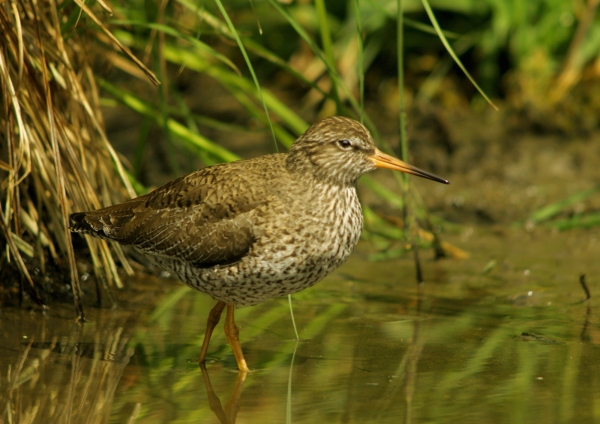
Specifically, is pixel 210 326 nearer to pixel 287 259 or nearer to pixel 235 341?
pixel 235 341

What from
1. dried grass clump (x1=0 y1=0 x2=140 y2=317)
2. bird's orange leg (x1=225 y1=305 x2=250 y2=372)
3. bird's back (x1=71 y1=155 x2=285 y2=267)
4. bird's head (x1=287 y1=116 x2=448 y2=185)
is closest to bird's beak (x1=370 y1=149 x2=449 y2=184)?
bird's head (x1=287 y1=116 x2=448 y2=185)

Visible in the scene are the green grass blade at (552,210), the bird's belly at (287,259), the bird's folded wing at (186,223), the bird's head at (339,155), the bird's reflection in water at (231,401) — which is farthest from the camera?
the green grass blade at (552,210)

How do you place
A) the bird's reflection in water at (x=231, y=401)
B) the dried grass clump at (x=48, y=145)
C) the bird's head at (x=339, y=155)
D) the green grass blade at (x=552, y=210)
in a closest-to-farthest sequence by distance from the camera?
the bird's reflection in water at (x=231, y=401) < the bird's head at (x=339, y=155) < the dried grass clump at (x=48, y=145) < the green grass blade at (x=552, y=210)

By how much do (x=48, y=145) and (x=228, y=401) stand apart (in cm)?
210

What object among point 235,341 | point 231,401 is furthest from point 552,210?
point 231,401

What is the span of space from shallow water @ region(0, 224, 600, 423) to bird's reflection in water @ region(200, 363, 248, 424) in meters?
0.01

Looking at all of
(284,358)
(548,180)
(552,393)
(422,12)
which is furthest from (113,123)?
(552,393)

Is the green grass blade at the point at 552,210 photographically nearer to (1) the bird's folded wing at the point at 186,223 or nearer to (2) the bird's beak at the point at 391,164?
(2) the bird's beak at the point at 391,164

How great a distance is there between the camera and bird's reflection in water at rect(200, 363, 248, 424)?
156 inches

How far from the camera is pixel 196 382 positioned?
443cm

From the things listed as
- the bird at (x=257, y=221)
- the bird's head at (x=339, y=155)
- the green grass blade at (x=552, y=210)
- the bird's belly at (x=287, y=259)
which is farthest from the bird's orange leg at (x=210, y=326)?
the green grass blade at (x=552, y=210)

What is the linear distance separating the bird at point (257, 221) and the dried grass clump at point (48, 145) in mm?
345

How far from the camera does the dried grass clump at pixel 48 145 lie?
502 centimetres

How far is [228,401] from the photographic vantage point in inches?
164
